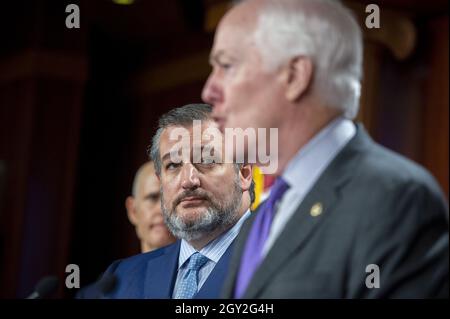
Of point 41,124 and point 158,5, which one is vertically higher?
point 158,5

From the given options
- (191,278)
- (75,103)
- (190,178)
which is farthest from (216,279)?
(75,103)

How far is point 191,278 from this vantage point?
3.83 ft

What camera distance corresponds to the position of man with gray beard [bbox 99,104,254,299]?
116cm

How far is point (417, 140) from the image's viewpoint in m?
3.31

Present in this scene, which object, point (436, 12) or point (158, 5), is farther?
point (158, 5)

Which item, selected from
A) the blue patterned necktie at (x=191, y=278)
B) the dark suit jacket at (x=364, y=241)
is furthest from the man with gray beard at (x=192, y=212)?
the dark suit jacket at (x=364, y=241)

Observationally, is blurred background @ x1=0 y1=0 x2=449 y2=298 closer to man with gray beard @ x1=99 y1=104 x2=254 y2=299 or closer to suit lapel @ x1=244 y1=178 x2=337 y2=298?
man with gray beard @ x1=99 y1=104 x2=254 y2=299

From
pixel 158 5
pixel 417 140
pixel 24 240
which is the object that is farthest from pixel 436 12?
pixel 24 240

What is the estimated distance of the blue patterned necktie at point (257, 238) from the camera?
934 mm

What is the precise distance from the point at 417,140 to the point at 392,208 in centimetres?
254

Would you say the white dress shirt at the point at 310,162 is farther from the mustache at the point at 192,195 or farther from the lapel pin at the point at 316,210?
the mustache at the point at 192,195

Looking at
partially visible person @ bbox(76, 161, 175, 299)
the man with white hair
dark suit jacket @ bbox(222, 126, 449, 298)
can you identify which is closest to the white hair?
the man with white hair
